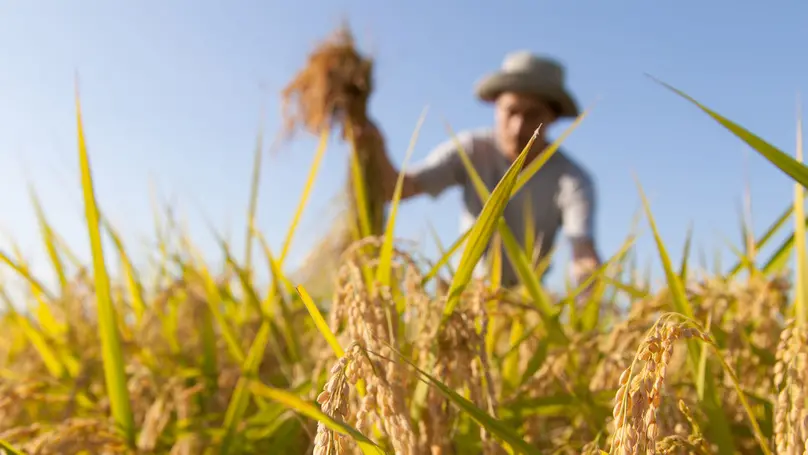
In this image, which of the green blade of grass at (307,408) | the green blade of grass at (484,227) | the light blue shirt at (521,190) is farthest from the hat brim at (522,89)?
the green blade of grass at (307,408)

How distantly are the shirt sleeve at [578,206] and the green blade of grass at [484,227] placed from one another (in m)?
4.30

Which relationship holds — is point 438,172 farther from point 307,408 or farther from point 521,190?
A: point 307,408

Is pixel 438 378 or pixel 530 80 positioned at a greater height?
pixel 530 80

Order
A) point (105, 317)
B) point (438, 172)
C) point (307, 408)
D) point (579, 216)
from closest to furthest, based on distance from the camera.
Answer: point (307, 408) → point (105, 317) → point (579, 216) → point (438, 172)

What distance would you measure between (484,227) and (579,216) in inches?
181

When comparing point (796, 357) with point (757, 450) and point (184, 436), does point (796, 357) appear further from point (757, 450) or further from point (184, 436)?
point (184, 436)

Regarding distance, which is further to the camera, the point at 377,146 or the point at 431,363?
the point at 377,146

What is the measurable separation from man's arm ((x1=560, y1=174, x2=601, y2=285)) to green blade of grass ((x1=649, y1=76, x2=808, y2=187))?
4014mm

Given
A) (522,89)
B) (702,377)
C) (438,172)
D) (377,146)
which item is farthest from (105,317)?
(522,89)

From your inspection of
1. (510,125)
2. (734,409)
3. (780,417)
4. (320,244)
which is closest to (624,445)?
(780,417)

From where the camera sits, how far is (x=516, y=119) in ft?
17.8

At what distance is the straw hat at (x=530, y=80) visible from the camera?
548 cm

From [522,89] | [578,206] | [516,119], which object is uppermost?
[522,89]

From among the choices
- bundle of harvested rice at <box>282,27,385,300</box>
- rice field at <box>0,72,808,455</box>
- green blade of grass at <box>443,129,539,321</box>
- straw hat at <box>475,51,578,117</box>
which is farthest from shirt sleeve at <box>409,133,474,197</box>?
green blade of grass at <box>443,129,539,321</box>
